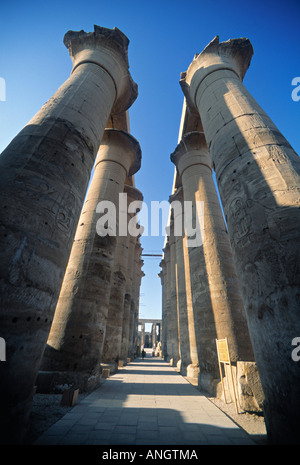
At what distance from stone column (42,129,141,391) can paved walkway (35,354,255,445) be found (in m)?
0.87

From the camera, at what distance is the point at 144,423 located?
3.46m

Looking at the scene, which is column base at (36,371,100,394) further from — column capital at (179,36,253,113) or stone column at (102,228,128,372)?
column capital at (179,36,253,113)

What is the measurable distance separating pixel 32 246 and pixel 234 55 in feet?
30.9

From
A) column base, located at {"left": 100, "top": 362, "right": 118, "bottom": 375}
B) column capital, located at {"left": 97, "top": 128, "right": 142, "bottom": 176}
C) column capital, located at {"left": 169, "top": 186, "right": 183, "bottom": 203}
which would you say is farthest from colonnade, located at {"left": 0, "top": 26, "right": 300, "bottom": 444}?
Result: column capital, located at {"left": 169, "top": 186, "right": 183, "bottom": 203}

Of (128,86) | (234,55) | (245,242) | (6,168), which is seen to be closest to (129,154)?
(128,86)

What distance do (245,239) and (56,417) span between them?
4461 mm

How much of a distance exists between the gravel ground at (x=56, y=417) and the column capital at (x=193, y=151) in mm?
9486

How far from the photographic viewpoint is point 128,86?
28.9ft

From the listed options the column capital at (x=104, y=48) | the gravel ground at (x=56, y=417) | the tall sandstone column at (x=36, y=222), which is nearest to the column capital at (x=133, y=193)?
the column capital at (x=104, y=48)

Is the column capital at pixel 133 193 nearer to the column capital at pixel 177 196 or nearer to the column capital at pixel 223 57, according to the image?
the column capital at pixel 177 196

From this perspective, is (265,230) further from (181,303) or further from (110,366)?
(181,303)

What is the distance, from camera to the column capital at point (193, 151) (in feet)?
34.3

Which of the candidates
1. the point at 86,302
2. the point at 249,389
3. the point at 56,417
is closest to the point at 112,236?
the point at 86,302
